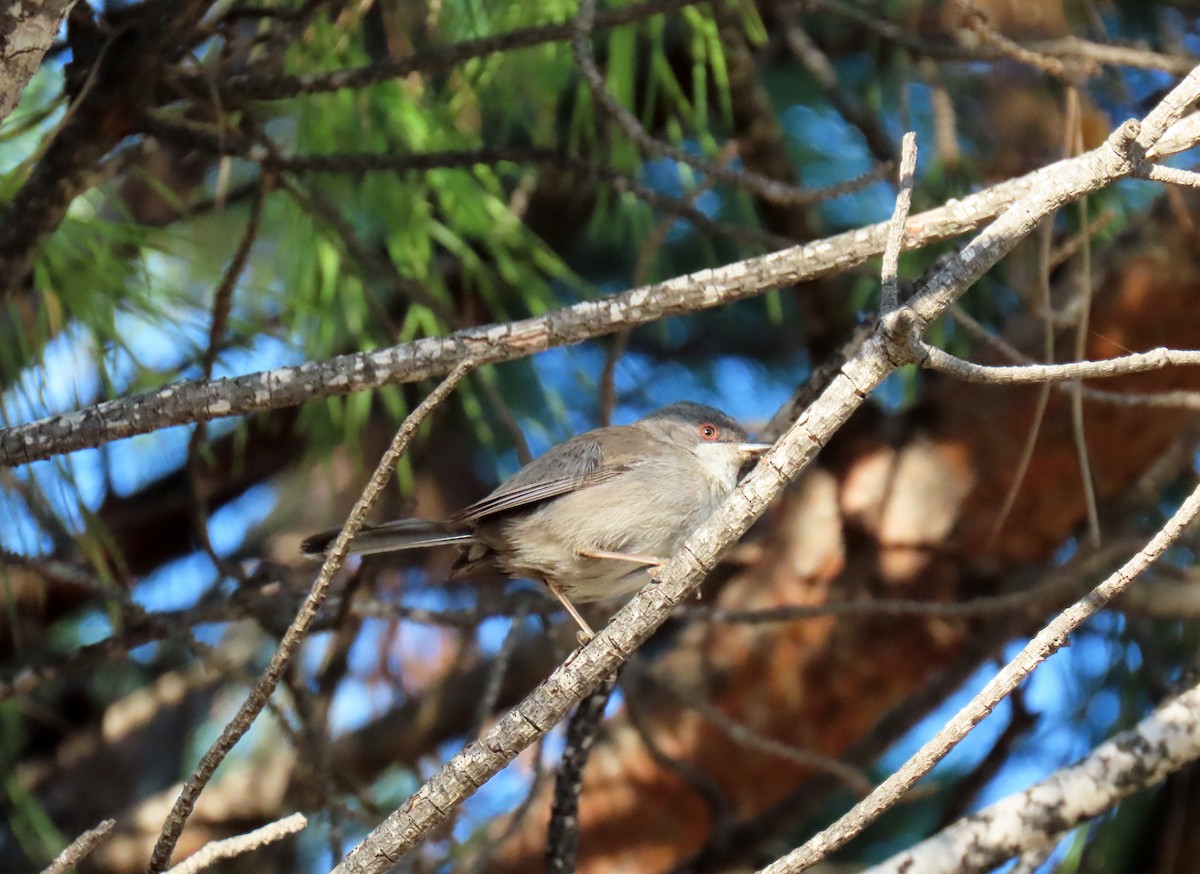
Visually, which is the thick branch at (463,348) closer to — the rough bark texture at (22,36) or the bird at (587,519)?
the rough bark texture at (22,36)

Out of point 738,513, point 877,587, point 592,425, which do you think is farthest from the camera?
point 592,425

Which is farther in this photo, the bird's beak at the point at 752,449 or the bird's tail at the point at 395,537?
the bird's beak at the point at 752,449

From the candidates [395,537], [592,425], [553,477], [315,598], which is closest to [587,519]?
[553,477]

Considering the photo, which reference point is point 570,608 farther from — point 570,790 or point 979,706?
point 979,706

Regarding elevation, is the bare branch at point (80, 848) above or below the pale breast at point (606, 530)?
below

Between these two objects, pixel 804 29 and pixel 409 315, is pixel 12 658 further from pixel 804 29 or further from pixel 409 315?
pixel 804 29

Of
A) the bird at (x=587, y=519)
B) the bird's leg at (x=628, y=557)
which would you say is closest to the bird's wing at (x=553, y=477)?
the bird at (x=587, y=519)

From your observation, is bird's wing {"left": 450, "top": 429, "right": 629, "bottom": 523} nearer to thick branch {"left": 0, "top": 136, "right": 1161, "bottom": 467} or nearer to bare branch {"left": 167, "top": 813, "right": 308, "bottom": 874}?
thick branch {"left": 0, "top": 136, "right": 1161, "bottom": 467}
